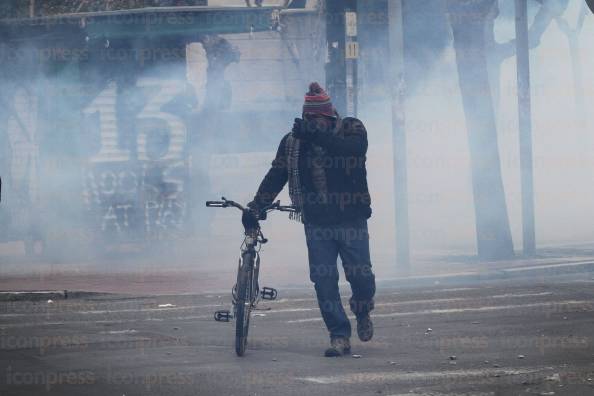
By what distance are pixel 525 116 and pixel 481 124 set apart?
69 cm

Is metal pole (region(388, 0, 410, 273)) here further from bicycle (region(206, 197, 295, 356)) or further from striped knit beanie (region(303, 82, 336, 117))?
striped knit beanie (region(303, 82, 336, 117))

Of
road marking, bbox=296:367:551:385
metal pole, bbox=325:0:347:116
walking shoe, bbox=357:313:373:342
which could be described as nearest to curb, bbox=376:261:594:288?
metal pole, bbox=325:0:347:116

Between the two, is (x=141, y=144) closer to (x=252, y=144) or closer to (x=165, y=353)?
(x=252, y=144)

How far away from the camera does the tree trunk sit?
65.3ft

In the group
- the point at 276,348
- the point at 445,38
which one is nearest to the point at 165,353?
the point at 276,348

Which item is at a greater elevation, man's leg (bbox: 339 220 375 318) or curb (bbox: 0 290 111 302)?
man's leg (bbox: 339 220 375 318)

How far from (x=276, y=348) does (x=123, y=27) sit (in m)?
13.4

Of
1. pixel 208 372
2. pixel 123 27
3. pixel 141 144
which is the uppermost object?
pixel 123 27

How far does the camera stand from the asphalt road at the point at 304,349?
837 centimetres

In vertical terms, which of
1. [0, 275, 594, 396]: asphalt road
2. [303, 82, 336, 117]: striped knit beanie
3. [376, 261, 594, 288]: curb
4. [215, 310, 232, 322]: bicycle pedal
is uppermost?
[303, 82, 336, 117]: striped knit beanie

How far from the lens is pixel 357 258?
1016cm

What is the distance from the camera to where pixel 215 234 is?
27.4 metres

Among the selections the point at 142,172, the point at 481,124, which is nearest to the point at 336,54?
the point at 481,124

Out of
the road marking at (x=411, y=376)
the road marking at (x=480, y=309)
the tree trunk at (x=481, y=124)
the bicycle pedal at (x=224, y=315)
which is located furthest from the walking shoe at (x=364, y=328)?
the tree trunk at (x=481, y=124)
